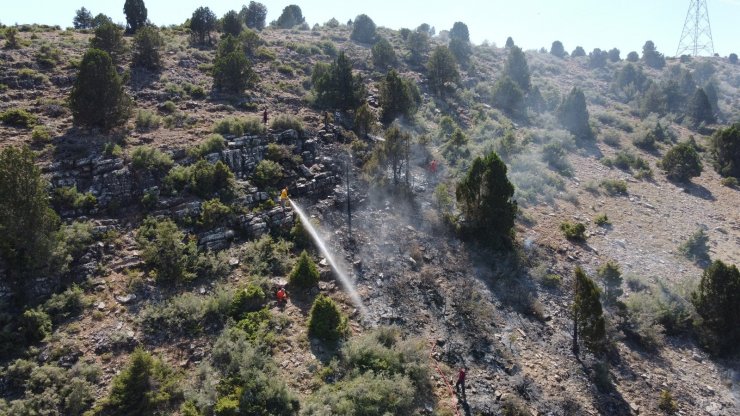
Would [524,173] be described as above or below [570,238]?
above

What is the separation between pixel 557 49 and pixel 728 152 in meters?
80.6

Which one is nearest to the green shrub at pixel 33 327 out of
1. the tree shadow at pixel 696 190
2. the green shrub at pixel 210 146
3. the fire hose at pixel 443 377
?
the green shrub at pixel 210 146

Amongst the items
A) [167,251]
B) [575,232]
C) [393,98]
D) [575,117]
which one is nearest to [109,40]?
[393,98]

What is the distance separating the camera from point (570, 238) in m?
26.3

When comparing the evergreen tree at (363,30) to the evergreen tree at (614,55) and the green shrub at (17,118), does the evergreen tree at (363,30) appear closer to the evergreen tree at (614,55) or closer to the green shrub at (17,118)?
the green shrub at (17,118)

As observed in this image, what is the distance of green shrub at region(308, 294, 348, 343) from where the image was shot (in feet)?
53.4

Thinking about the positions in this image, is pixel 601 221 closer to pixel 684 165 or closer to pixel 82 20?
pixel 684 165

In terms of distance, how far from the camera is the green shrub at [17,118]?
23.2m

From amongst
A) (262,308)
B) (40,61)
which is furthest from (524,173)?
(40,61)

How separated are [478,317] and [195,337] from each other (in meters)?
11.9

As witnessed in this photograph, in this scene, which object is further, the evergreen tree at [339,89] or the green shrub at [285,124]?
the evergreen tree at [339,89]

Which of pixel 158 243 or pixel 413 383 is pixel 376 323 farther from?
pixel 158 243

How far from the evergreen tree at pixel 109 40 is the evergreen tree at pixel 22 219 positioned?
22433mm

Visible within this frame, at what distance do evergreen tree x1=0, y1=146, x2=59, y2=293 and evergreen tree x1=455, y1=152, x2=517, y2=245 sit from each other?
760 inches
